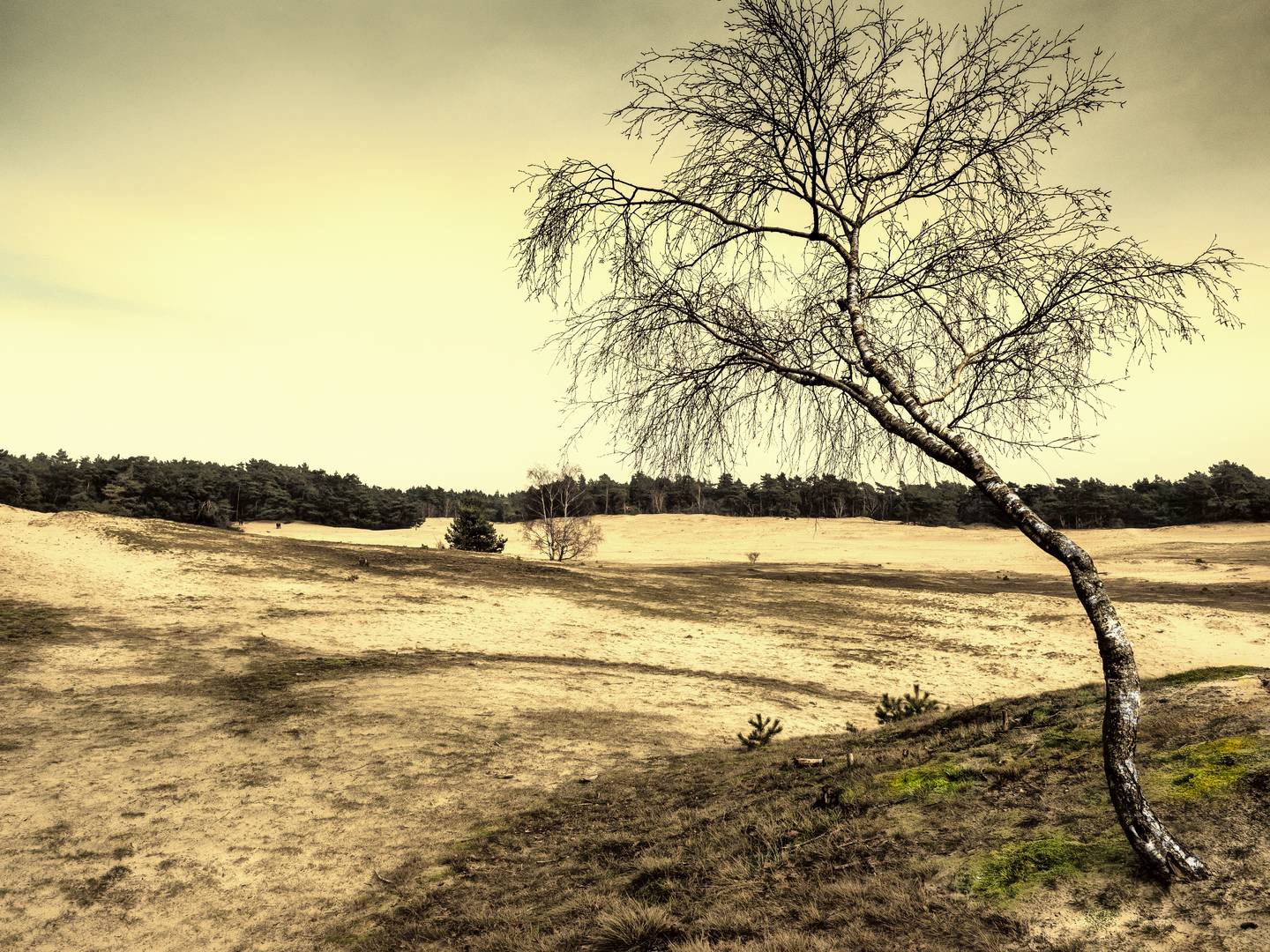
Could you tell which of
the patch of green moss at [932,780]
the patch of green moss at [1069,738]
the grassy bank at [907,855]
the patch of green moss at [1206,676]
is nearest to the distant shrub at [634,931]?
the grassy bank at [907,855]

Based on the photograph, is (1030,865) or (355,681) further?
(355,681)

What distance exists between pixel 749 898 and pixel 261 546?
94.4 feet

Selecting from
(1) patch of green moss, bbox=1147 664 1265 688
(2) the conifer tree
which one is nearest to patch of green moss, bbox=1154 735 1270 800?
(1) patch of green moss, bbox=1147 664 1265 688

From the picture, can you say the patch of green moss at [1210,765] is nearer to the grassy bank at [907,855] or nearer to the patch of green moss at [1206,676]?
the grassy bank at [907,855]

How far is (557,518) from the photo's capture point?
44.7m

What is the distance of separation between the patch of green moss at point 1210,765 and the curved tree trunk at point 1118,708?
684mm

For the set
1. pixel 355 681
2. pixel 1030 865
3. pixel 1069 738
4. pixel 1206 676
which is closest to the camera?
pixel 1030 865

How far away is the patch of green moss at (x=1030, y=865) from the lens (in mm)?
3805

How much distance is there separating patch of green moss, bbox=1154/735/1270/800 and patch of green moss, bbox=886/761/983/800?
1.32 meters

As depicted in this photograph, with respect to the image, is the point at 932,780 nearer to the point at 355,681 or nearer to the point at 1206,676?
the point at 1206,676

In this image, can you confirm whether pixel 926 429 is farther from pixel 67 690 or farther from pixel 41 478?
pixel 41 478

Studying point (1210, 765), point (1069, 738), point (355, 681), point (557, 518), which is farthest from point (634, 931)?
point (557, 518)

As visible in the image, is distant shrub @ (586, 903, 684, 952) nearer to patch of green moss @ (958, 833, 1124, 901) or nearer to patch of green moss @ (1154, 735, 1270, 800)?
patch of green moss @ (958, 833, 1124, 901)

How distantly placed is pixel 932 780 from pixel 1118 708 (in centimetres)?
232
